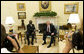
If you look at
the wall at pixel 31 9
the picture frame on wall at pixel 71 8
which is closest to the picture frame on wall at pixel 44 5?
the wall at pixel 31 9

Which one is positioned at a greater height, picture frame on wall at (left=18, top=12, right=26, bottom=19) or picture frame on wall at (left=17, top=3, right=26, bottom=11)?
picture frame on wall at (left=17, top=3, right=26, bottom=11)

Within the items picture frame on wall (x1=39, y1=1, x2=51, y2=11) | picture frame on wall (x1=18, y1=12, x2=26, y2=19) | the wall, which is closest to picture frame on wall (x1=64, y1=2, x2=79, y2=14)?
the wall

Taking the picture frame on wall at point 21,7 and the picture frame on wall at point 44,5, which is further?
the picture frame on wall at point 21,7

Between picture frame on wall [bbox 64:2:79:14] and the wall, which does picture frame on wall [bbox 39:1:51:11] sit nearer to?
the wall

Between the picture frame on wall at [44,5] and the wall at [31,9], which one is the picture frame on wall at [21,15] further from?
the picture frame on wall at [44,5]

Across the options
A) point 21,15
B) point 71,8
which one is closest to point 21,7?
point 21,15

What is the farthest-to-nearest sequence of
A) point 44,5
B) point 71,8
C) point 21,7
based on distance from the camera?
1. point 21,7
2. point 44,5
3. point 71,8

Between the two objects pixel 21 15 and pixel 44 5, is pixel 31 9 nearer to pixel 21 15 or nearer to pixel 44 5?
pixel 21 15

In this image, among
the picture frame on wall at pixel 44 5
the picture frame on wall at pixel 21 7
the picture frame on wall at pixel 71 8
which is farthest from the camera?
the picture frame on wall at pixel 21 7

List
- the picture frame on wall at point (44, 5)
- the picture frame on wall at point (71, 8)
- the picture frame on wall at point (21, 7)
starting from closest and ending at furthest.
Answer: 1. the picture frame on wall at point (71, 8)
2. the picture frame on wall at point (44, 5)
3. the picture frame on wall at point (21, 7)

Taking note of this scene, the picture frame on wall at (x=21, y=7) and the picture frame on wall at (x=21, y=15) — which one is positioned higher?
the picture frame on wall at (x=21, y=7)

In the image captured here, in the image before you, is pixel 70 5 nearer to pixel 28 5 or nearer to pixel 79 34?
pixel 28 5

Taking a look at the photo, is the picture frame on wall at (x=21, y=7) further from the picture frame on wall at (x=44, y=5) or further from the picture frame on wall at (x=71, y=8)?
Result: the picture frame on wall at (x=71, y=8)

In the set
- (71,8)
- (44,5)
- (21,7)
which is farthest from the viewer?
(21,7)
